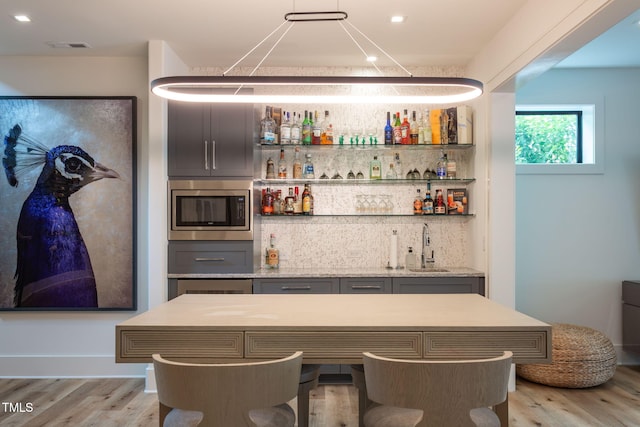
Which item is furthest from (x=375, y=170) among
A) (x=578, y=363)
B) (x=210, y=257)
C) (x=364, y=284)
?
(x=578, y=363)

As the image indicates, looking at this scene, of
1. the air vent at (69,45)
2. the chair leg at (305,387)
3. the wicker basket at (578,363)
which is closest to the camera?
the chair leg at (305,387)

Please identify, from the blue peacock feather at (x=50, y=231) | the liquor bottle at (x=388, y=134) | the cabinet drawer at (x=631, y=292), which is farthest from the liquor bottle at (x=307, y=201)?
the cabinet drawer at (x=631, y=292)

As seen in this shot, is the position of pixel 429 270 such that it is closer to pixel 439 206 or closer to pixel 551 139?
pixel 439 206

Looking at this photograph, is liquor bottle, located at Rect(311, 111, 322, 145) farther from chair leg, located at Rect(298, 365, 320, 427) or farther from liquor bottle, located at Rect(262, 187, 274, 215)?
chair leg, located at Rect(298, 365, 320, 427)

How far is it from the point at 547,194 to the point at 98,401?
4011 mm

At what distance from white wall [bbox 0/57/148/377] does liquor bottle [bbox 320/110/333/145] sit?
147cm

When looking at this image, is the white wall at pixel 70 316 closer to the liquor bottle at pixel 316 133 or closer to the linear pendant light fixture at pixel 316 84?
the liquor bottle at pixel 316 133

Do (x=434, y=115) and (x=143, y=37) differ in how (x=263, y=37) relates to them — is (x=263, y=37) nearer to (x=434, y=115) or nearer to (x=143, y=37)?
(x=143, y=37)

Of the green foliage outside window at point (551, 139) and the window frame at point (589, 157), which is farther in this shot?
the green foliage outside window at point (551, 139)

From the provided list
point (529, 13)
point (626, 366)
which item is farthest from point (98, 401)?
point (626, 366)

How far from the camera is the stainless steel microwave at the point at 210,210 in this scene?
156 inches

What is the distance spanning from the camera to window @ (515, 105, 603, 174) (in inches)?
184

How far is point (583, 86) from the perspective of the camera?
4.59 meters

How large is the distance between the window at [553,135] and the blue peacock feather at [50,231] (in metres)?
3.82
